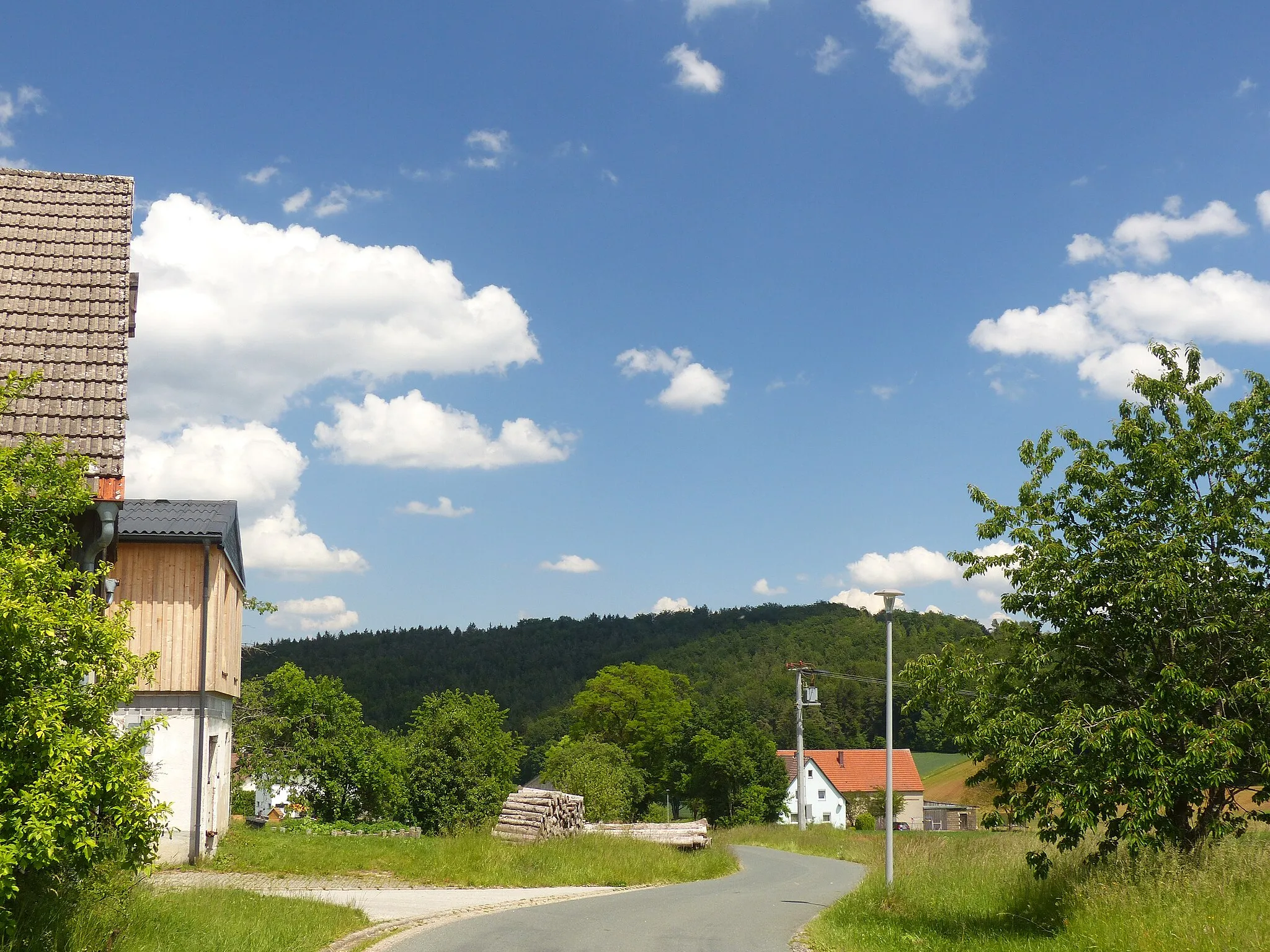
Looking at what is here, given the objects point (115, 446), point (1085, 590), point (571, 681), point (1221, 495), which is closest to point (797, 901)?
point (1085, 590)

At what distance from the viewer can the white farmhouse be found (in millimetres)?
101500

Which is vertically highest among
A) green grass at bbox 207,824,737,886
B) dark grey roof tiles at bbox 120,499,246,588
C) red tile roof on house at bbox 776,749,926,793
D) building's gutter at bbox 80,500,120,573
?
dark grey roof tiles at bbox 120,499,246,588

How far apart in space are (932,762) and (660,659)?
4208 centimetres

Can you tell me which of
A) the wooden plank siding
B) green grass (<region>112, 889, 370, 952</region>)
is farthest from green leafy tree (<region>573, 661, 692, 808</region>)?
green grass (<region>112, 889, 370, 952</region>)

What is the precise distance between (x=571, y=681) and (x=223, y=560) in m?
148

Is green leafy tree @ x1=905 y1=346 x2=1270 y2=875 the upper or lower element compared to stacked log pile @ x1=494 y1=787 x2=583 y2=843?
upper

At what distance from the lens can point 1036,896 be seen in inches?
557

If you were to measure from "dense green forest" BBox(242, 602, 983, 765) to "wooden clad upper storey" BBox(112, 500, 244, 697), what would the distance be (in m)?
62.8

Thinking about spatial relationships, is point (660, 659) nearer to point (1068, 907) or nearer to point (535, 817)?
point (535, 817)

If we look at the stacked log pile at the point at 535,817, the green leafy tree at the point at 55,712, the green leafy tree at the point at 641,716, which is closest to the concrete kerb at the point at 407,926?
the green leafy tree at the point at 55,712

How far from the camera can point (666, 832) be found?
30141mm

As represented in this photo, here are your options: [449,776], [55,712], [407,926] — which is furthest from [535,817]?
[55,712]

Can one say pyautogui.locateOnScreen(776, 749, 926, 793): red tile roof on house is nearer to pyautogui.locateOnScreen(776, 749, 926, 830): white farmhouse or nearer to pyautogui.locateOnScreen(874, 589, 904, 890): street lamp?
pyautogui.locateOnScreen(776, 749, 926, 830): white farmhouse

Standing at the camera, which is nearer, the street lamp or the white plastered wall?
the street lamp
